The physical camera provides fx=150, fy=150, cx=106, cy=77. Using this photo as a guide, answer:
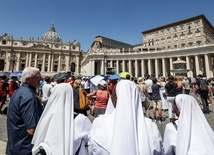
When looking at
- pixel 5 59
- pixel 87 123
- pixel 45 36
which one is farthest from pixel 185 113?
pixel 45 36

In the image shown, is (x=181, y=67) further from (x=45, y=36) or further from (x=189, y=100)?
(x=45, y=36)

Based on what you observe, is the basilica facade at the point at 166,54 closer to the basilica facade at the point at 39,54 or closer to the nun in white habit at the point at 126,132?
the basilica facade at the point at 39,54

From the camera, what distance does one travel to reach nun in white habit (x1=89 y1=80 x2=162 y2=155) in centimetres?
163

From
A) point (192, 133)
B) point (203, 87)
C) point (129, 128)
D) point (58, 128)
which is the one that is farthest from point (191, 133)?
point (203, 87)

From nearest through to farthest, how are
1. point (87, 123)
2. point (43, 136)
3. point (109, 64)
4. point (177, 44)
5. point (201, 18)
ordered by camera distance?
1. point (43, 136)
2. point (87, 123)
3. point (201, 18)
4. point (177, 44)
5. point (109, 64)

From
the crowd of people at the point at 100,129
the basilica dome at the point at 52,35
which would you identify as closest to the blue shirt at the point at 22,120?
the crowd of people at the point at 100,129

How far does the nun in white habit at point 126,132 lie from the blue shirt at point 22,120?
2.53 feet

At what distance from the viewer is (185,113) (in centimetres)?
190

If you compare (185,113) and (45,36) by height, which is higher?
(45,36)

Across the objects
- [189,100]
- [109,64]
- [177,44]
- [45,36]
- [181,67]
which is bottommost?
[189,100]

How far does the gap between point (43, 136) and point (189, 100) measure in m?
1.86

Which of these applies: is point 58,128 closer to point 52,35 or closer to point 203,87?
point 203,87

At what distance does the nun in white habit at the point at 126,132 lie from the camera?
1627 mm

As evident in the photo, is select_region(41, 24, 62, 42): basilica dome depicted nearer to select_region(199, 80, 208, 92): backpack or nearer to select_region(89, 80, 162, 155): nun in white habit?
select_region(199, 80, 208, 92): backpack
